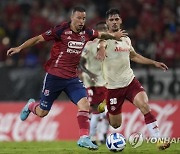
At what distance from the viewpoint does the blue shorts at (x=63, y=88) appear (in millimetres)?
12898

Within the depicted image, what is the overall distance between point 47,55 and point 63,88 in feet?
30.4

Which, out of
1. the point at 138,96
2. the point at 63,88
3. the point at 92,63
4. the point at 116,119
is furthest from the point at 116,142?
the point at 92,63

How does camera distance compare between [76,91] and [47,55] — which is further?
[47,55]

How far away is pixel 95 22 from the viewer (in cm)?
2322

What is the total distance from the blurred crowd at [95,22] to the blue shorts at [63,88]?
22.2ft

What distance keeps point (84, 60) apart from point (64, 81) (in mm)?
3915

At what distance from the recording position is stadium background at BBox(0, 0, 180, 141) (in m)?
19.0

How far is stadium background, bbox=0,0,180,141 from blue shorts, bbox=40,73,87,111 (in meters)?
6.14

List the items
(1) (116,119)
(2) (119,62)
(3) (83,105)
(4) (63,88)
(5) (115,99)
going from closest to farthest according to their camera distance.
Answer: (3) (83,105), (4) (63,88), (2) (119,62), (5) (115,99), (1) (116,119)

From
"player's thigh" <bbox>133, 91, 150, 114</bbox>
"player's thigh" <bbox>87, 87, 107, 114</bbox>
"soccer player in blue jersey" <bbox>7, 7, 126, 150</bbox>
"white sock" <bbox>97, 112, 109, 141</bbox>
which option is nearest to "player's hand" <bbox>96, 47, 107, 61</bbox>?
"soccer player in blue jersey" <bbox>7, 7, 126, 150</bbox>

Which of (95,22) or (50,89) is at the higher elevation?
(95,22)

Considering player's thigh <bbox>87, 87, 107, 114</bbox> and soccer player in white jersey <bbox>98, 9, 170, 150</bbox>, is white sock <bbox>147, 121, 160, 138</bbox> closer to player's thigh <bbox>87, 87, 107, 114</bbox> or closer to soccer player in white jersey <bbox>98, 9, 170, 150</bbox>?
soccer player in white jersey <bbox>98, 9, 170, 150</bbox>

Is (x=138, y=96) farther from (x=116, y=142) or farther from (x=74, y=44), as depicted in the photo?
(x=74, y=44)

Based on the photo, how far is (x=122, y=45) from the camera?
44.7 feet
